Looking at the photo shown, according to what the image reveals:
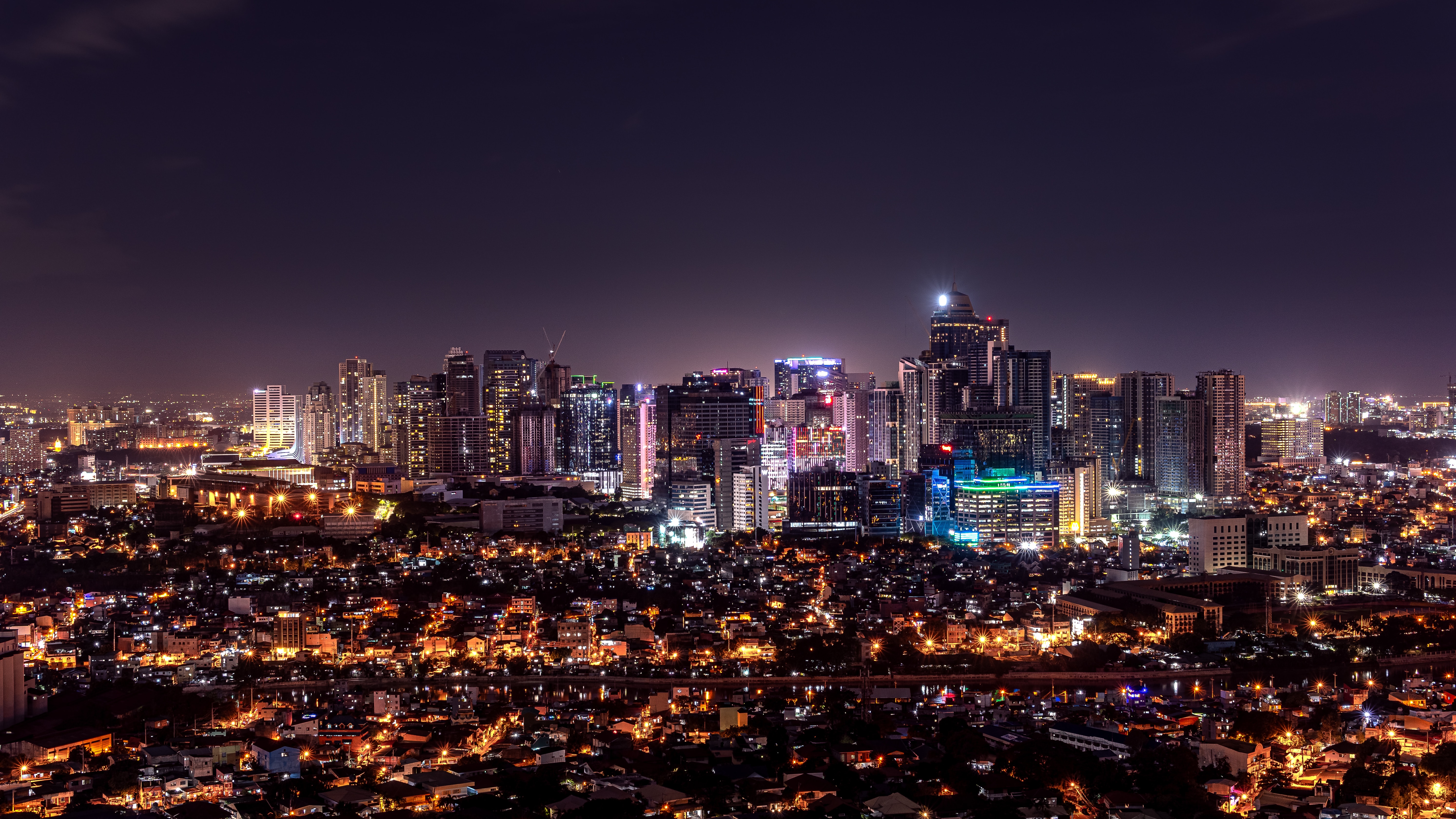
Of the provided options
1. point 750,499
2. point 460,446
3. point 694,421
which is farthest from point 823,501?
point 460,446

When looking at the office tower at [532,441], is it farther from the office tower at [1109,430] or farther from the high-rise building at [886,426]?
the office tower at [1109,430]

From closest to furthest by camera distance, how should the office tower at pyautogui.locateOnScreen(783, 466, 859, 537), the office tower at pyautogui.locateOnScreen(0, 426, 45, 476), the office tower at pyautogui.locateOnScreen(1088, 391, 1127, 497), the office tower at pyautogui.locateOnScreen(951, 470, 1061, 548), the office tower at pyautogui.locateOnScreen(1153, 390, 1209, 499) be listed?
the office tower at pyautogui.locateOnScreen(951, 470, 1061, 548)
the office tower at pyautogui.locateOnScreen(783, 466, 859, 537)
the office tower at pyautogui.locateOnScreen(1153, 390, 1209, 499)
the office tower at pyautogui.locateOnScreen(1088, 391, 1127, 497)
the office tower at pyautogui.locateOnScreen(0, 426, 45, 476)

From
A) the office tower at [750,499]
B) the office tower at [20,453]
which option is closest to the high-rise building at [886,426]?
the office tower at [750,499]

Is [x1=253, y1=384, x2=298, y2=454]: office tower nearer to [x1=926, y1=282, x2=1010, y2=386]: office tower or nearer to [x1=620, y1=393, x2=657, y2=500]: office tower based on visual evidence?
[x1=620, y1=393, x2=657, y2=500]: office tower

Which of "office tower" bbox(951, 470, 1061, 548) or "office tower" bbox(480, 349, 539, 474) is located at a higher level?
"office tower" bbox(480, 349, 539, 474)

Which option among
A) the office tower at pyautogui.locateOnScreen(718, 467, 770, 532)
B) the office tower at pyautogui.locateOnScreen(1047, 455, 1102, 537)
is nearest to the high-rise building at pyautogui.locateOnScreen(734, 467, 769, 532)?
the office tower at pyautogui.locateOnScreen(718, 467, 770, 532)

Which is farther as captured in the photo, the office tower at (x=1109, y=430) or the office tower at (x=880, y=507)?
the office tower at (x=1109, y=430)

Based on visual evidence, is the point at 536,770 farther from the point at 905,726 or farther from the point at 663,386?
the point at 663,386

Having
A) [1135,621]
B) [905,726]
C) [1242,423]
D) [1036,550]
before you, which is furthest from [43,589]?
[1242,423]
